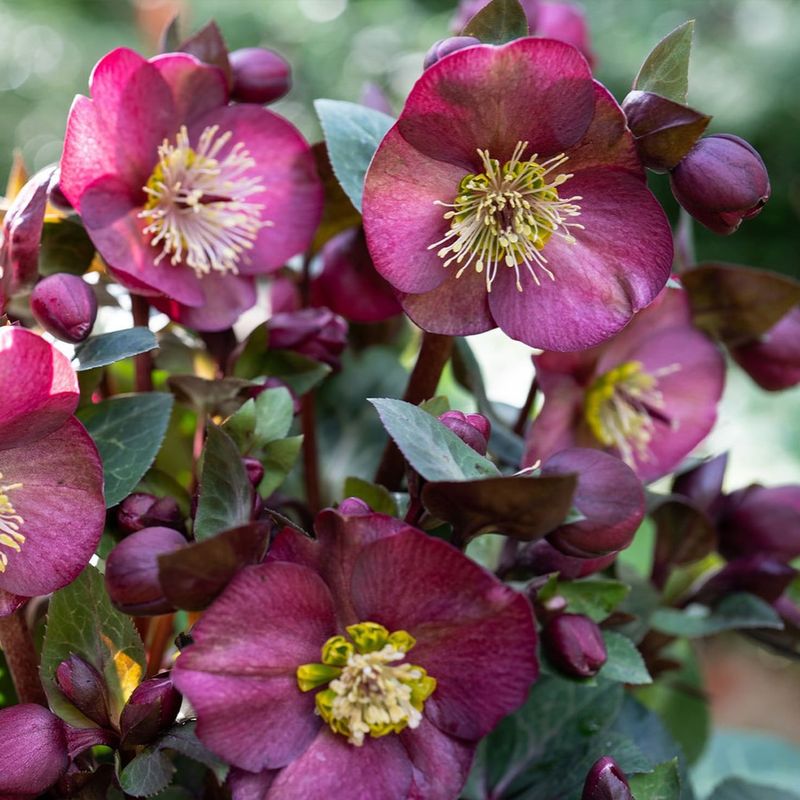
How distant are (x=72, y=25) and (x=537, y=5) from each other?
9.04ft

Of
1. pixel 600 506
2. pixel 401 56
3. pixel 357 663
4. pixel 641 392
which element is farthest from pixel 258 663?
pixel 401 56

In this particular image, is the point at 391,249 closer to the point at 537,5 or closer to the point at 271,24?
the point at 537,5

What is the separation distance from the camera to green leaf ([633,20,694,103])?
489 mm

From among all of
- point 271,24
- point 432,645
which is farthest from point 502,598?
point 271,24

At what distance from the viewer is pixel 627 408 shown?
684 millimetres

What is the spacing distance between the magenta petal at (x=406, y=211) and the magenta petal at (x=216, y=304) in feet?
0.42

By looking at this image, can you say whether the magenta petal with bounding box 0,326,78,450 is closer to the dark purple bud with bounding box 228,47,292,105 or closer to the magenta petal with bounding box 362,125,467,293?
the magenta petal with bounding box 362,125,467,293

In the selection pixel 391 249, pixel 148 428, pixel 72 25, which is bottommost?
pixel 72 25

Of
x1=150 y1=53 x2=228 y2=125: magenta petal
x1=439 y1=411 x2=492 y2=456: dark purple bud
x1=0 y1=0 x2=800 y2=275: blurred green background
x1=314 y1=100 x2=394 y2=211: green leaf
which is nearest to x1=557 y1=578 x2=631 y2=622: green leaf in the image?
x1=439 y1=411 x2=492 y2=456: dark purple bud

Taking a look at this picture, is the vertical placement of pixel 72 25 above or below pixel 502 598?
below

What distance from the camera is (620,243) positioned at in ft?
1.68

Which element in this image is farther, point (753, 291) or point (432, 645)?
point (753, 291)

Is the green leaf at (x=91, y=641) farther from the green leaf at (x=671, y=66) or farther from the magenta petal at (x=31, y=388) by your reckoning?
the green leaf at (x=671, y=66)

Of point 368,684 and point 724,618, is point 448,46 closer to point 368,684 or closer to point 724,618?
point 368,684
